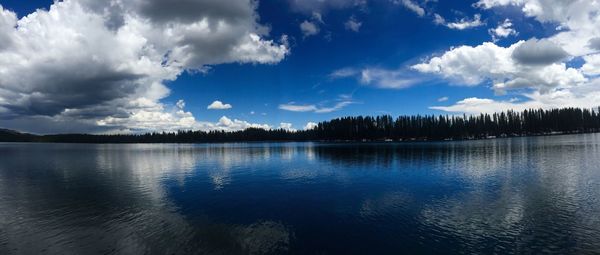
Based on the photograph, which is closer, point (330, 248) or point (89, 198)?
point (330, 248)

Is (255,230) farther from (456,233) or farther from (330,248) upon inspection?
(456,233)

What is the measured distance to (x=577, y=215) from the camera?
23.7 metres

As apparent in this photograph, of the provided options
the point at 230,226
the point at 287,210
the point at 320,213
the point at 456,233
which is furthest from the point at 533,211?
the point at 230,226

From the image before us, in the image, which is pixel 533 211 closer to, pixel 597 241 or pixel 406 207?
pixel 597 241

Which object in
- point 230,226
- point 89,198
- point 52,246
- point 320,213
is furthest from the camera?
point 89,198

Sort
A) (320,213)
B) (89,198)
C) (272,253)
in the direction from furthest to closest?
1. (89,198)
2. (320,213)
3. (272,253)

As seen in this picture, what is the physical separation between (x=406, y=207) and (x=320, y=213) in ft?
26.6

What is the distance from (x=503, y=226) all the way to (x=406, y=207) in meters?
7.93

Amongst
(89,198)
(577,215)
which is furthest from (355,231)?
(89,198)

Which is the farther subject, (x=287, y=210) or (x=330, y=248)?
(x=287, y=210)

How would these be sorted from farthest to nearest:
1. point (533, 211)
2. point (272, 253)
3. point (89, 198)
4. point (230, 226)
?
point (89, 198) → point (533, 211) → point (230, 226) → point (272, 253)

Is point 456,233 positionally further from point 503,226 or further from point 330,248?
point 330,248

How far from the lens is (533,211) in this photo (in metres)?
25.2

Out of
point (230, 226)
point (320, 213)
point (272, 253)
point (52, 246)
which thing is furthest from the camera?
point (320, 213)
